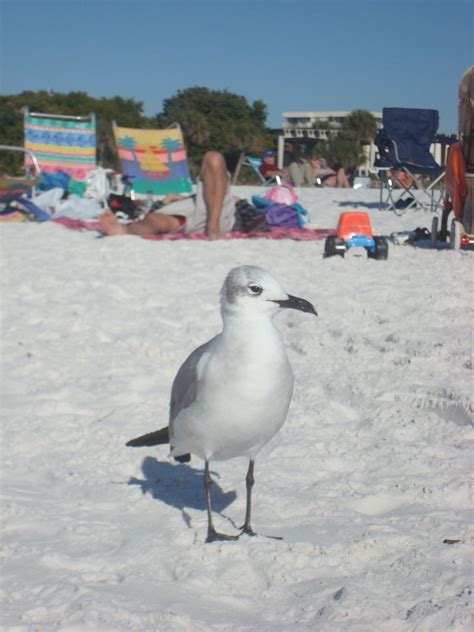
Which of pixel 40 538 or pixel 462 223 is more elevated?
pixel 462 223

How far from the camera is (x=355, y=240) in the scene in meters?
6.78

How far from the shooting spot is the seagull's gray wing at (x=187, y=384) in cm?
245

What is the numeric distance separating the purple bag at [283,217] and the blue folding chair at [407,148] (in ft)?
7.91

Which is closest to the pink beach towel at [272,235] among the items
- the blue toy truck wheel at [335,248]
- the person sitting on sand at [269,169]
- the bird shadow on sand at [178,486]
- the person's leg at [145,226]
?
the person's leg at [145,226]

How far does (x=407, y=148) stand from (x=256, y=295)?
9.82m

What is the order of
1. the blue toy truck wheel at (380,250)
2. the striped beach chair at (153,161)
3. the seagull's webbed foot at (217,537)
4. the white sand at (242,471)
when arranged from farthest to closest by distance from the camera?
the striped beach chair at (153,161) → the blue toy truck wheel at (380,250) → the seagull's webbed foot at (217,537) → the white sand at (242,471)

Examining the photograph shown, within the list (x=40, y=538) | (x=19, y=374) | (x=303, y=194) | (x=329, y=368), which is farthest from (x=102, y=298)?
(x=303, y=194)

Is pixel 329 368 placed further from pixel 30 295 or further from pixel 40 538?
pixel 30 295

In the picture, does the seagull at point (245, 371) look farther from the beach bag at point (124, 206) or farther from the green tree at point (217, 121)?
the green tree at point (217, 121)

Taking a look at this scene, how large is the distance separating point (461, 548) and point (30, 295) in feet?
13.1

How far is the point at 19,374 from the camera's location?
414cm

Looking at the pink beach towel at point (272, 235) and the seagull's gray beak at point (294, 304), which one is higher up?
the seagull's gray beak at point (294, 304)

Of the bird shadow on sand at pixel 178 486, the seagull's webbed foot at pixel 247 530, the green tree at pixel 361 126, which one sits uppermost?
the green tree at pixel 361 126

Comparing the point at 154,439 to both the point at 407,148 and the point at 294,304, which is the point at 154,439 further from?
the point at 407,148
